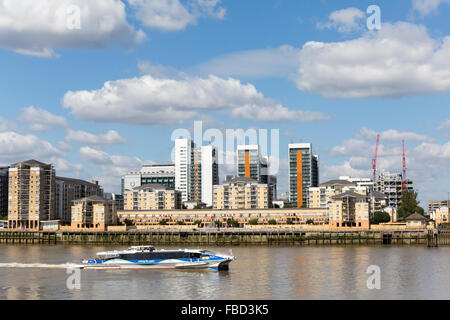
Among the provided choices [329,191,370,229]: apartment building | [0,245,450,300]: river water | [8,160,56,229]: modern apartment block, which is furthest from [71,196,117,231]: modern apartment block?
Result: [0,245,450,300]: river water

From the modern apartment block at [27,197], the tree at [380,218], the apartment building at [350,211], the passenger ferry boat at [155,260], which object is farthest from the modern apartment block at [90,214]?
the passenger ferry boat at [155,260]

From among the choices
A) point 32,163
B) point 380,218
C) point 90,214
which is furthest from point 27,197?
point 380,218

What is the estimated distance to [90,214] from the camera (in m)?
172

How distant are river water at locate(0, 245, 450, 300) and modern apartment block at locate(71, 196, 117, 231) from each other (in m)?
83.1

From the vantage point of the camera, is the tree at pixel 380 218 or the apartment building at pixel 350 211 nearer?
the apartment building at pixel 350 211

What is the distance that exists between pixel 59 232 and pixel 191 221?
4472 centimetres

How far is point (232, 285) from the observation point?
63.5 m

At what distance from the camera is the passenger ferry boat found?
79125mm

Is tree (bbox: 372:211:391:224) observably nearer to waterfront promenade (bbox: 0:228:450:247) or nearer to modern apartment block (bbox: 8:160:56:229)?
waterfront promenade (bbox: 0:228:450:247)

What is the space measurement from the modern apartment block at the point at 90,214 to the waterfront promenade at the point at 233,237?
11265 mm

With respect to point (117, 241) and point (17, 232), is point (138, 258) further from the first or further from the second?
point (17, 232)

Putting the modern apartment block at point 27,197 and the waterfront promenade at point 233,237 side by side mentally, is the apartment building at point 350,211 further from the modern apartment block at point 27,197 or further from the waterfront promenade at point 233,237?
the modern apartment block at point 27,197

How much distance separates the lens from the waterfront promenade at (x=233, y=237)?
140250 mm
